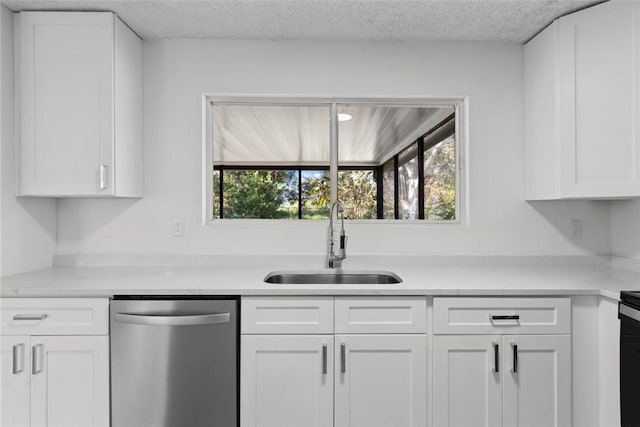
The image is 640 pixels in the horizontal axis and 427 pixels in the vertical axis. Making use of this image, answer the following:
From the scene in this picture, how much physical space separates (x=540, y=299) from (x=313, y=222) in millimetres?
1240

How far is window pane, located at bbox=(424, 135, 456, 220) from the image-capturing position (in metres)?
2.43

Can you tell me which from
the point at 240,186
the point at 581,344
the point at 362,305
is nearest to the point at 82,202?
the point at 240,186

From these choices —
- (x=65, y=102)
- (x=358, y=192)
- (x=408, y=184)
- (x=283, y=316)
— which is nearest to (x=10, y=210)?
(x=65, y=102)

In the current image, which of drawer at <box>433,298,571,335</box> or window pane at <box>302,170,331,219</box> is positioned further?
window pane at <box>302,170,331,219</box>

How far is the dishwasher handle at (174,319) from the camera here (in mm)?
1677

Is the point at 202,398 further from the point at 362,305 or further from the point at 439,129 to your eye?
the point at 439,129

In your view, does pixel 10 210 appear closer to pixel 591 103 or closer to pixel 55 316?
pixel 55 316

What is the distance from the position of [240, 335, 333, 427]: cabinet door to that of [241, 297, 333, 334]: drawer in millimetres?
34

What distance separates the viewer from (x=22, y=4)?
6.35 ft

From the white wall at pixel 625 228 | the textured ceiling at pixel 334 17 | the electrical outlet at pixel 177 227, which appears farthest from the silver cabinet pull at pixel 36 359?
the white wall at pixel 625 228

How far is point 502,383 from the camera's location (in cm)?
172

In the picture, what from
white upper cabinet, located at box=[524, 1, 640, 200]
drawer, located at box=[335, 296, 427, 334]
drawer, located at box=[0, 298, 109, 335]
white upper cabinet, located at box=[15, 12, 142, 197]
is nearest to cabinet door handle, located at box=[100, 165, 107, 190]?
white upper cabinet, located at box=[15, 12, 142, 197]

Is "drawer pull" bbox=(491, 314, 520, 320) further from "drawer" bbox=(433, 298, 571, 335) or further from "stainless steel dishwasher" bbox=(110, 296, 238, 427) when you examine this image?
"stainless steel dishwasher" bbox=(110, 296, 238, 427)

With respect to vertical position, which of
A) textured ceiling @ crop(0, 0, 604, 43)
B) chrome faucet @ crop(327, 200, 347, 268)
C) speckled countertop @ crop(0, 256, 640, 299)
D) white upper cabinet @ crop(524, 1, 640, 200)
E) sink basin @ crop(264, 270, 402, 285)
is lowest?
sink basin @ crop(264, 270, 402, 285)
